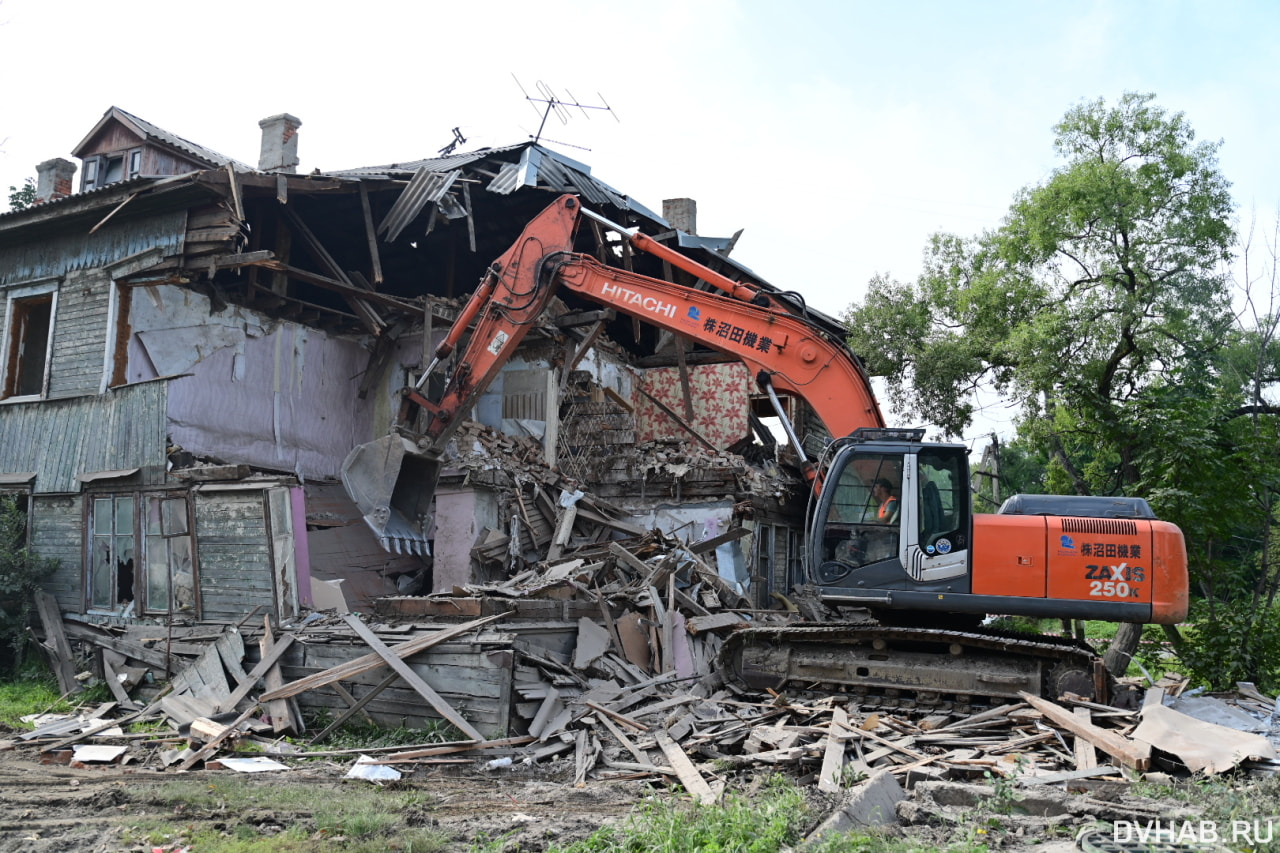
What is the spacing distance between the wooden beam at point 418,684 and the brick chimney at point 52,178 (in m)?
15.9

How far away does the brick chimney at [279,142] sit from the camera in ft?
61.0

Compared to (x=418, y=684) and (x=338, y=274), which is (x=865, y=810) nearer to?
(x=418, y=684)

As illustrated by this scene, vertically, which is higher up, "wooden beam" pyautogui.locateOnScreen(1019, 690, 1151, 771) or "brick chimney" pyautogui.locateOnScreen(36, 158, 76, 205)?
"brick chimney" pyautogui.locateOnScreen(36, 158, 76, 205)

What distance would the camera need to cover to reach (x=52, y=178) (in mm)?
20156

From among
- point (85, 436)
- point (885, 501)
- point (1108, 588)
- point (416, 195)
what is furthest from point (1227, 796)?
point (85, 436)

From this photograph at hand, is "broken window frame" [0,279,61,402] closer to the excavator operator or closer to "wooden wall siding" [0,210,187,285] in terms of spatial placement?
"wooden wall siding" [0,210,187,285]

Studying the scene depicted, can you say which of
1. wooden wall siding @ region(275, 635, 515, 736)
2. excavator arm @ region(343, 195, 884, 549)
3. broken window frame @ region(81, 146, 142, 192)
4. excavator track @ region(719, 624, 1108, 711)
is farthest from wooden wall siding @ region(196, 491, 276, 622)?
broken window frame @ region(81, 146, 142, 192)

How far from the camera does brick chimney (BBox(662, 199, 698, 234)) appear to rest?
22.3m

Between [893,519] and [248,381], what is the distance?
946cm

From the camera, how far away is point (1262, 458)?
12219 mm

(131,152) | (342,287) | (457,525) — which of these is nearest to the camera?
(457,525)

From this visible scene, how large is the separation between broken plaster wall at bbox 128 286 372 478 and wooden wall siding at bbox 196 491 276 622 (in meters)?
1.26

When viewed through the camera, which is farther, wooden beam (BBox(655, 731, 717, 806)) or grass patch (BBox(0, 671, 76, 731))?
grass patch (BBox(0, 671, 76, 731))

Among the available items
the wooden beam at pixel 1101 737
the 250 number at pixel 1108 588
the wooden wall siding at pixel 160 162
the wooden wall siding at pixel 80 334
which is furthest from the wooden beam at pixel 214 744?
the wooden wall siding at pixel 160 162
